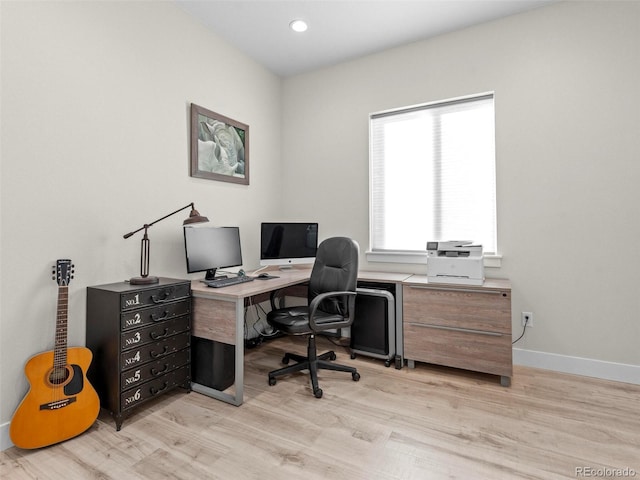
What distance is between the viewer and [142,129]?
246 cm

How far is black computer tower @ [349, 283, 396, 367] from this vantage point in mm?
2854

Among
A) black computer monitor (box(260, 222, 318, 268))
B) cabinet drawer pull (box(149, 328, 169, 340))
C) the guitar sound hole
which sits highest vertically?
black computer monitor (box(260, 222, 318, 268))

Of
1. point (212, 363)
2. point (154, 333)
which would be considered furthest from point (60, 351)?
point (212, 363)

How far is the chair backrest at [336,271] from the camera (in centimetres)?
253

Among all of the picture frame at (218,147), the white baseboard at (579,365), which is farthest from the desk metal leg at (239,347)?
the white baseboard at (579,365)

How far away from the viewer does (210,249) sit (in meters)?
2.72

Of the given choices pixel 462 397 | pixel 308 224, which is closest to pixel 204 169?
pixel 308 224

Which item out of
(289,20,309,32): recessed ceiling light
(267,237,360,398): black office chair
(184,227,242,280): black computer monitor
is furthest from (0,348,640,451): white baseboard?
(289,20,309,32): recessed ceiling light

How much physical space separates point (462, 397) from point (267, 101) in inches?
135

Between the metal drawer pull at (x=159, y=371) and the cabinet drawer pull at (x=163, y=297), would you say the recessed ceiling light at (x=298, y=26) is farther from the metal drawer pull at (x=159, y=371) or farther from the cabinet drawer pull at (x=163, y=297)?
the metal drawer pull at (x=159, y=371)

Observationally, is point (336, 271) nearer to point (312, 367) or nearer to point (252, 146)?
point (312, 367)

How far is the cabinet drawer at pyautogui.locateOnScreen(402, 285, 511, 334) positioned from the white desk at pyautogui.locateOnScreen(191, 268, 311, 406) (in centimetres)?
115

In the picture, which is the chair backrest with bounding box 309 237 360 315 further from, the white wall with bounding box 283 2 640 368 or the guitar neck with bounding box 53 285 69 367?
the guitar neck with bounding box 53 285 69 367

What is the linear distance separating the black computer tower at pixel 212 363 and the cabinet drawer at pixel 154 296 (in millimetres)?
398
